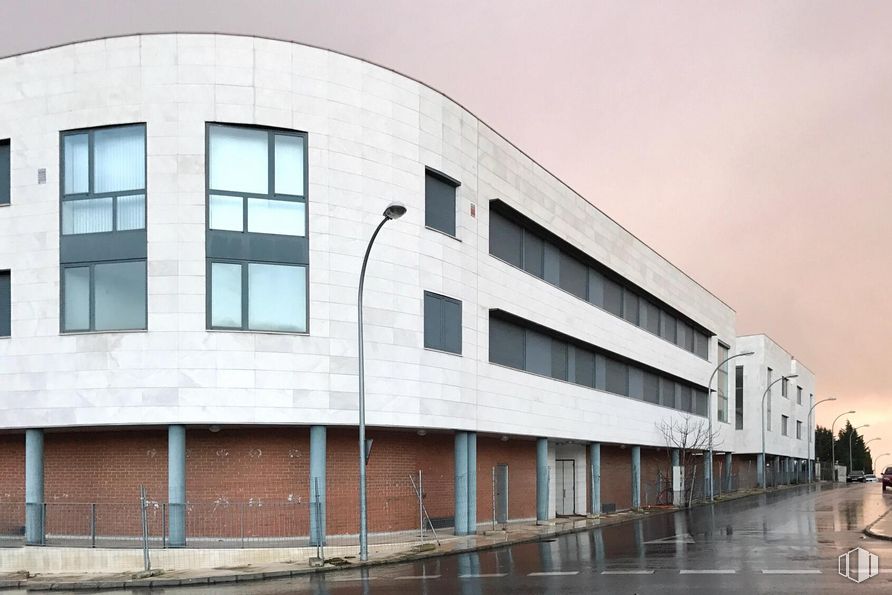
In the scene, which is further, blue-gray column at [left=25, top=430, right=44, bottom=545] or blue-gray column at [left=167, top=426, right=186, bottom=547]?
blue-gray column at [left=25, top=430, right=44, bottom=545]

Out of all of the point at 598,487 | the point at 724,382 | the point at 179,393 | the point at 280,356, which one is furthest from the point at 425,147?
the point at 724,382

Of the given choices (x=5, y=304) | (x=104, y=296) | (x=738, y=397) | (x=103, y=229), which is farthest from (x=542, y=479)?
(x=738, y=397)

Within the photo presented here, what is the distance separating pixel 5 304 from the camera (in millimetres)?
24656

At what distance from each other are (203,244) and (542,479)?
16.8 m

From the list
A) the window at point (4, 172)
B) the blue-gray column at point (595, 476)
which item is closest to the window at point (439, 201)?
the window at point (4, 172)

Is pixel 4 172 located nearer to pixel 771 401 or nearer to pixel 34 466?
pixel 34 466

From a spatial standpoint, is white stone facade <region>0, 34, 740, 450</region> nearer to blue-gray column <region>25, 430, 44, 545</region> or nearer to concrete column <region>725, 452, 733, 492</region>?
blue-gray column <region>25, 430, 44, 545</region>

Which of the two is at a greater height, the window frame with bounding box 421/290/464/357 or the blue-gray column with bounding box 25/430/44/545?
the window frame with bounding box 421/290/464/357

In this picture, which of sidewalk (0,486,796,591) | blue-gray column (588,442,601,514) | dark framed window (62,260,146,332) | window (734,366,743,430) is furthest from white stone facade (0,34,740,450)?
window (734,366,743,430)

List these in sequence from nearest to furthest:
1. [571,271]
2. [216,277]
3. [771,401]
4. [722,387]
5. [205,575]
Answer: [205,575], [216,277], [571,271], [722,387], [771,401]

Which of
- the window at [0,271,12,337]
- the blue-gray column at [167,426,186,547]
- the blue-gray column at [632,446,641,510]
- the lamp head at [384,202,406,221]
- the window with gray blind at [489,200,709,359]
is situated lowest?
the blue-gray column at [632,446,641,510]

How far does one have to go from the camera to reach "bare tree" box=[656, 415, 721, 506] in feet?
169

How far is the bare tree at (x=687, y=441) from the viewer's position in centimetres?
5153

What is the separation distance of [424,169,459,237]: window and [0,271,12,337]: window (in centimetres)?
1132
